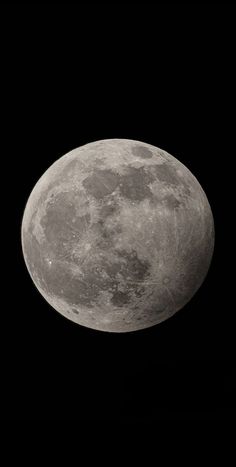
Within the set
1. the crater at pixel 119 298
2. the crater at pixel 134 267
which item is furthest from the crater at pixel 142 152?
the crater at pixel 119 298

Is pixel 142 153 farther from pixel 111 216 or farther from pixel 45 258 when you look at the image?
pixel 45 258

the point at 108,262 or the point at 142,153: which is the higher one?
the point at 142,153

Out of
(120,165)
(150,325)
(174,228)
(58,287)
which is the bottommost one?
(150,325)

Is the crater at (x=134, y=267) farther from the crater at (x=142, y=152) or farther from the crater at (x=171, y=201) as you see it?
the crater at (x=142, y=152)

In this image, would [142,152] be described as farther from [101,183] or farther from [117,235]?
[117,235]

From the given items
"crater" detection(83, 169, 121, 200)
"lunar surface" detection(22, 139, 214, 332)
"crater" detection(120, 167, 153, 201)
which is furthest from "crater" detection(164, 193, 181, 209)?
"crater" detection(83, 169, 121, 200)

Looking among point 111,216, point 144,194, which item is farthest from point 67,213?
point 144,194

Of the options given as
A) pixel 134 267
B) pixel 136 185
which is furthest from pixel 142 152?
pixel 134 267
